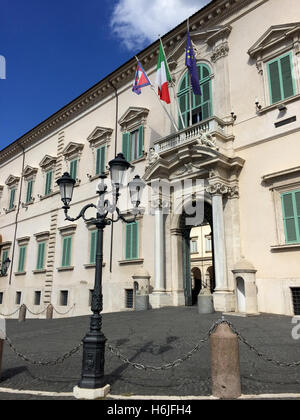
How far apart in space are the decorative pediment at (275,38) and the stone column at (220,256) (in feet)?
17.6

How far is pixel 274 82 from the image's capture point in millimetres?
11891

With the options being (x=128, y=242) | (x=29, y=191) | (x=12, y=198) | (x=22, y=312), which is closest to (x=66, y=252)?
(x=22, y=312)

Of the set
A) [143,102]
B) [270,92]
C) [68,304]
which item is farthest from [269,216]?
[68,304]

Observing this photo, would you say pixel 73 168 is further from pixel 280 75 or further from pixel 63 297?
pixel 280 75

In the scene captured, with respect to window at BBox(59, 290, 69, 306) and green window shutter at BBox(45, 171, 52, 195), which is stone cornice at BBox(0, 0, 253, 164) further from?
window at BBox(59, 290, 69, 306)

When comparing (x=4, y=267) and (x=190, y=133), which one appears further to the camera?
(x=4, y=267)

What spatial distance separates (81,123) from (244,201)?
43.7 feet

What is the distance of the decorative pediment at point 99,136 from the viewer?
18656 mm

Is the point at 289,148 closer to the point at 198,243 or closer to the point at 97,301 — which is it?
the point at 97,301

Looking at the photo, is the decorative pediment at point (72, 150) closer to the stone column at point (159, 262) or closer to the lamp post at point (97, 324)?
the stone column at point (159, 262)

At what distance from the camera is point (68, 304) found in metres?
18.4

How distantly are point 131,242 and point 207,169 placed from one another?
553cm

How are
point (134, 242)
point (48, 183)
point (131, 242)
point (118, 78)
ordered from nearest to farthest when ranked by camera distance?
point (134, 242) < point (131, 242) < point (118, 78) < point (48, 183)

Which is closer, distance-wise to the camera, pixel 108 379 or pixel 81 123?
pixel 108 379
